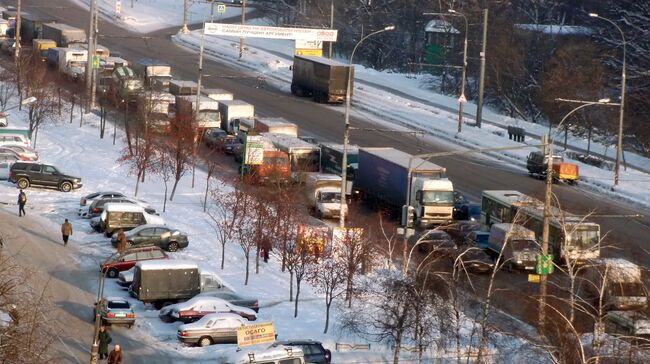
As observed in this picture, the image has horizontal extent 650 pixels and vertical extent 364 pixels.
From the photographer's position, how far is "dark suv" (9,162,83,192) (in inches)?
1949

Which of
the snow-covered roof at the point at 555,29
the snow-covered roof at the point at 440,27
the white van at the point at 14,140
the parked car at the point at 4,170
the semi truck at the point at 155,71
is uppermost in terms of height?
the snow-covered roof at the point at 555,29

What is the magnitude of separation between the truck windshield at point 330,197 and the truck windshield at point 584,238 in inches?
419

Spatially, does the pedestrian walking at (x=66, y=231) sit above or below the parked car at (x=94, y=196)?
below

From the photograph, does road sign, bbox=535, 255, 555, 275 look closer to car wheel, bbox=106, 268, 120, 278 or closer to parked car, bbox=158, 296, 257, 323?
parked car, bbox=158, 296, 257, 323

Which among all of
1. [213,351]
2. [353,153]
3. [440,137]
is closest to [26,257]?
[213,351]

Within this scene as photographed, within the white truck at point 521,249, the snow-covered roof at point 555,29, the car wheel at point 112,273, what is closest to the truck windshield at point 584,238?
the white truck at point 521,249

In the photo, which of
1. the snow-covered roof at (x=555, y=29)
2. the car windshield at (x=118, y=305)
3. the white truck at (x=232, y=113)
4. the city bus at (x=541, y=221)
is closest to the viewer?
the car windshield at (x=118, y=305)

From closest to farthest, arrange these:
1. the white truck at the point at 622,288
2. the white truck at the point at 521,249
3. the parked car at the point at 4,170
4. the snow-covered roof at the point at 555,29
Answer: the white truck at the point at 622,288 → the white truck at the point at 521,249 → the parked car at the point at 4,170 → the snow-covered roof at the point at 555,29

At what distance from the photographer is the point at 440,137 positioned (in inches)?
2601

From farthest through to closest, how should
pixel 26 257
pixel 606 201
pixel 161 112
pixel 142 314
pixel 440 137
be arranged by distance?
pixel 440 137
pixel 161 112
pixel 606 201
pixel 26 257
pixel 142 314

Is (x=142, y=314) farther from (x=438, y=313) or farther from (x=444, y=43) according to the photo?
(x=444, y=43)

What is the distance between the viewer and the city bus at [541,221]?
1501 inches

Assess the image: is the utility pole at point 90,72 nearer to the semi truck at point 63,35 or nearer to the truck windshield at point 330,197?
the semi truck at point 63,35

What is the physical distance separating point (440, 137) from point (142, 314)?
34.3 metres
